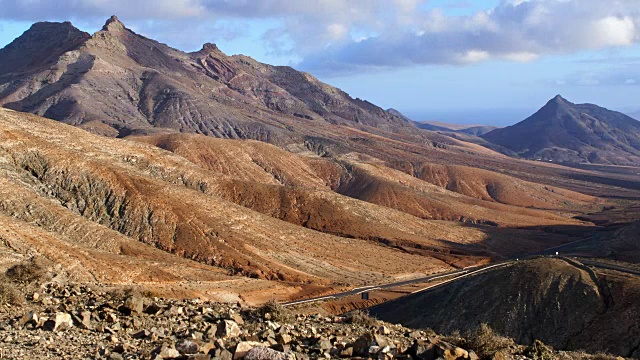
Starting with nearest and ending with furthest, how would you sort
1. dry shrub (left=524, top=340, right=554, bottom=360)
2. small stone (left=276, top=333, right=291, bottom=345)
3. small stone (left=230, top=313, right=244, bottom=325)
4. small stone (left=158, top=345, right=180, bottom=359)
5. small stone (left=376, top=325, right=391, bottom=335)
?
small stone (left=158, top=345, right=180, bottom=359), small stone (left=276, top=333, right=291, bottom=345), small stone (left=230, top=313, right=244, bottom=325), dry shrub (left=524, top=340, right=554, bottom=360), small stone (left=376, top=325, right=391, bottom=335)

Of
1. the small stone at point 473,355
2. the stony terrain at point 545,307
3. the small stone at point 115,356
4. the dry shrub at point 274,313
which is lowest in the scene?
the stony terrain at point 545,307

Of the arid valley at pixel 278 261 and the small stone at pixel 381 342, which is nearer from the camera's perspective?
the small stone at pixel 381 342

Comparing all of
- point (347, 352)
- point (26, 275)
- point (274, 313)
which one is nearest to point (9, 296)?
point (26, 275)

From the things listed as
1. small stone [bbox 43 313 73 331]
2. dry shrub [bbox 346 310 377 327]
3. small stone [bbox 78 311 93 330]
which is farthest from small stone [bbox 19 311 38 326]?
dry shrub [bbox 346 310 377 327]

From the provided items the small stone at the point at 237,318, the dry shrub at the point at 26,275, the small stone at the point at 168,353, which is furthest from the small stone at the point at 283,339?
the dry shrub at the point at 26,275

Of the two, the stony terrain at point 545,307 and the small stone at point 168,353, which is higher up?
the small stone at point 168,353

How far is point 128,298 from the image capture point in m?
17.1

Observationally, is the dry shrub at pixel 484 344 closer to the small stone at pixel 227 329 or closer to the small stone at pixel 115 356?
the small stone at pixel 227 329

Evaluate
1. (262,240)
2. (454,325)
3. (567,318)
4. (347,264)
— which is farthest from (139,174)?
(567,318)

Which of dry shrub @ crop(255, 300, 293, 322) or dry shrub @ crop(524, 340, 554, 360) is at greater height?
dry shrub @ crop(255, 300, 293, 322)

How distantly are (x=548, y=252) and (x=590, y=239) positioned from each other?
12324 mm

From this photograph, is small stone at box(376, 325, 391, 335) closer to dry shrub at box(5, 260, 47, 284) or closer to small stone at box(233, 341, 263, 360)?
small stone at box(233, 341, 263, 360)

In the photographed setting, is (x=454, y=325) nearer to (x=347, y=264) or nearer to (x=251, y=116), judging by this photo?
(x=347, y=264)

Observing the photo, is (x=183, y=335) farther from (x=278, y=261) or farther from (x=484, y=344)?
(x=278, y=261)
